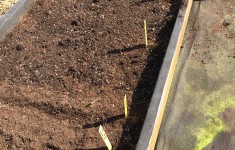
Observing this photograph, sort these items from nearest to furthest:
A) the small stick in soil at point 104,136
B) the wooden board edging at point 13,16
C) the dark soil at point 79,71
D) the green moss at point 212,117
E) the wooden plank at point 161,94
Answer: the small stick in soil at point 104,136
the wooden plank at point 161,94
the dark soil at point 79,71
the green moss at point 212,117
the wooden board edging at point 13,16

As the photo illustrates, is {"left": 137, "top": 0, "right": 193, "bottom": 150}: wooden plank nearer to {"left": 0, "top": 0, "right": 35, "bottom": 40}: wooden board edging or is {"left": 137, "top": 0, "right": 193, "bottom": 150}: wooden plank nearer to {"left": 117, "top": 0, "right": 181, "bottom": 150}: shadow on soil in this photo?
{"left": 117, "top": 0, "right": 181, "bottom": 150}: shadow on soil

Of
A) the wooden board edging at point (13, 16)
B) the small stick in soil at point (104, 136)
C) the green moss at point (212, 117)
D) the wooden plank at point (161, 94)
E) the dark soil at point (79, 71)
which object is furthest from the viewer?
the wooden board edging at point (13, 16)

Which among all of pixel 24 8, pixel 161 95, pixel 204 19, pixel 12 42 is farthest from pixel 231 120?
pixel 24 8

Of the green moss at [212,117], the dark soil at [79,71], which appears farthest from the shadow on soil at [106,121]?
the green moss at [212,117]

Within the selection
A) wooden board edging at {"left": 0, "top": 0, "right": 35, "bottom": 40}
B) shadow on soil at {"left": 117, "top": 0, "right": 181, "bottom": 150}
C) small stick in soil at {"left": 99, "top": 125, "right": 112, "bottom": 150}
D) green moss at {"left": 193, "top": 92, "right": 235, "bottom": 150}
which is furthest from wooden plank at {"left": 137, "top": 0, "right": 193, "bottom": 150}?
wooden board edging at {"left": 0, "top": 0, "right": 35, "bottom": 40}

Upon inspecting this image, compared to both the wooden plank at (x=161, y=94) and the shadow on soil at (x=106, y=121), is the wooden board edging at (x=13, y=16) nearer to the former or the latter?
the shadow on soil at (x=106, y=121)

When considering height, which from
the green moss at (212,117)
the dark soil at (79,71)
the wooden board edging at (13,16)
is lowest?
the green moss at (212,117)

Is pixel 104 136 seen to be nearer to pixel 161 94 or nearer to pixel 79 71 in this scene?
pixel 161 94
